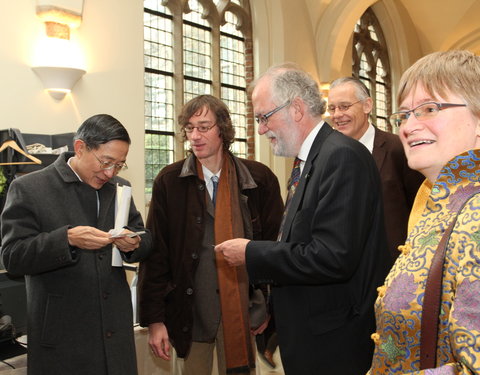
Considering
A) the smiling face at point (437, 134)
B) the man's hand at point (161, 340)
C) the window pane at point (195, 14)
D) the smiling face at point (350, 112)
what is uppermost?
the window pane at point (195, 14)

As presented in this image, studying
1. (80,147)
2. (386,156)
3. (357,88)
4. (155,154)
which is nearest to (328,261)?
(80,147)

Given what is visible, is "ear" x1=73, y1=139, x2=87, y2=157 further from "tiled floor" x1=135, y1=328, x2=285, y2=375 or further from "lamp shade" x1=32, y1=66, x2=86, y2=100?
"lamp shade" x1=32, y1=66, x2=86, y2=100

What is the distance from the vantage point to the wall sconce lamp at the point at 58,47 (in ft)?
16.0

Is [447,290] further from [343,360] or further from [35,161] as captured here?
[35,161]

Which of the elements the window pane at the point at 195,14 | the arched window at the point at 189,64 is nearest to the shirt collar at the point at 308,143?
the arched window at the point at 189,64

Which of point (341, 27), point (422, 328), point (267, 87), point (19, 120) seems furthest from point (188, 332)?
point (341, 27)

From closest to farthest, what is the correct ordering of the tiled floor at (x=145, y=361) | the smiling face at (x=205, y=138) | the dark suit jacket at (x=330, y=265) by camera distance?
the dark suit jacket at (x=330, y=265), the smiling face at (x=205, y=138), the tiled floor at (x=145, y=361)

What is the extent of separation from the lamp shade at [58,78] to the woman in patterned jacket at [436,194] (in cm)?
425

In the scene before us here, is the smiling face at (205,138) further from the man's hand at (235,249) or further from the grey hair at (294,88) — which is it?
the man's hand at (235,249)

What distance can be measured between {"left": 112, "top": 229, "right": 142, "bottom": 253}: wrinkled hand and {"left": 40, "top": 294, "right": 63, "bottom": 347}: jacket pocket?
328 mm

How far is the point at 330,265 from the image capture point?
1850mm

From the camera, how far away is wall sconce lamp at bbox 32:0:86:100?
4.88 meters

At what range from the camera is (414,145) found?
4.26ft

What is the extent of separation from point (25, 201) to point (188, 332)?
1040 millimetres
